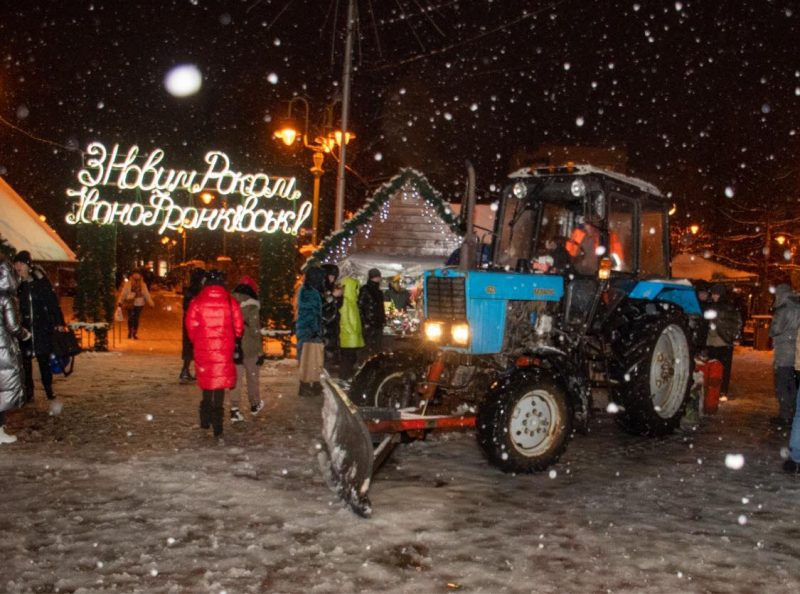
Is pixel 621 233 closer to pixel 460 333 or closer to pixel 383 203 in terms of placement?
pixel 460 333

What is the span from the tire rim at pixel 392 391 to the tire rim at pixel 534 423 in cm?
137

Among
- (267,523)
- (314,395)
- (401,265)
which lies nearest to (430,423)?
(267,523)

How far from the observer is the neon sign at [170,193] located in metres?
15.0

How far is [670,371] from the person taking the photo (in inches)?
345

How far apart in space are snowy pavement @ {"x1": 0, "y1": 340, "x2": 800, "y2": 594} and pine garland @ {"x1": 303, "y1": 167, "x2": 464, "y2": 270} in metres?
6.24

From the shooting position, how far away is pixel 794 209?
28.4 m

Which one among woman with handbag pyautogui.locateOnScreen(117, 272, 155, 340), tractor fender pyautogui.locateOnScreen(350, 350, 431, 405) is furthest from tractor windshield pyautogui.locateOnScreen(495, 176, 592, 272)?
woman with handbag pyautogui.locateOnScreen(117, 272, 155, 340)

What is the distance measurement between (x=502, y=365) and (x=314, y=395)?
4.09 meters

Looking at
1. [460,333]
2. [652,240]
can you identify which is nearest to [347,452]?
[460,333]

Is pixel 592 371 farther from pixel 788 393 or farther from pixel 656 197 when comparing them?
pixel 788 393

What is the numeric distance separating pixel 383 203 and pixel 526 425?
8682 millimetres

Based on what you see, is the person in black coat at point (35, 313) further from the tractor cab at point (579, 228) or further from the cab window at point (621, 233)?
the cab window at point (621, 233)

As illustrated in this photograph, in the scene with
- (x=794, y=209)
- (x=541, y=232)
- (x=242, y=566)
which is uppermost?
(x=794, y=209)

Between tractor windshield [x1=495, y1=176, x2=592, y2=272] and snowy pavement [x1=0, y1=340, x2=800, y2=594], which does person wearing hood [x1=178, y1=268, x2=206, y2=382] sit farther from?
tractor windshield [x1=495, y1=176, x2=592, y2=272]
